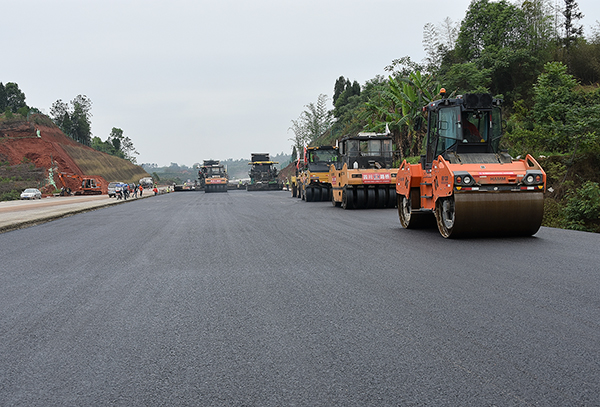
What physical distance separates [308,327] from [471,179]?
634cm

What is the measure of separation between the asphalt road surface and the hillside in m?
61.1

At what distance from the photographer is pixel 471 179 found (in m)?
9.84

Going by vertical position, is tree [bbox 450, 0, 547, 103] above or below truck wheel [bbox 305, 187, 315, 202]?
above

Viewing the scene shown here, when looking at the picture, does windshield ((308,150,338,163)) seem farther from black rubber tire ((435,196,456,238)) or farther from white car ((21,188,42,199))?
white car ((21,188,42,199))

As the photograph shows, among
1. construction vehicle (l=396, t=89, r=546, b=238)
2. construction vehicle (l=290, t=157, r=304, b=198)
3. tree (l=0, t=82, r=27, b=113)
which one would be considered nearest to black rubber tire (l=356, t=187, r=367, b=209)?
construction vehicle (l=396, t=89, r=546, b=238)

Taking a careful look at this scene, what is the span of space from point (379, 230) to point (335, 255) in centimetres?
397

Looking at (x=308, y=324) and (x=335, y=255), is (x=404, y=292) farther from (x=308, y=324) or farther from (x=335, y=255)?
(x=335, y=255)

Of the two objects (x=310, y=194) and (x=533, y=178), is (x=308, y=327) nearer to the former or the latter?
(x=533, y=178)

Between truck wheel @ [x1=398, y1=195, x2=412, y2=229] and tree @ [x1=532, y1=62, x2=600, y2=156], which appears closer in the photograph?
truck wheel @ [x1=398, y1=195, x2=412, y2=229]

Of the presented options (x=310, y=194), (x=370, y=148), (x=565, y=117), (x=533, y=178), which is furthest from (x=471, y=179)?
(x=310, y=194)

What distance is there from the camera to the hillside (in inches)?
2640

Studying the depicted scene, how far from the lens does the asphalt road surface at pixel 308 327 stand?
330cm

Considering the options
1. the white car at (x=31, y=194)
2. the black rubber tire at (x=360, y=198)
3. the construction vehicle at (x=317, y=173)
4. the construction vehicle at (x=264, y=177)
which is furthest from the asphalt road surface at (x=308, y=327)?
the construction vehicle at (x=264, y=177)

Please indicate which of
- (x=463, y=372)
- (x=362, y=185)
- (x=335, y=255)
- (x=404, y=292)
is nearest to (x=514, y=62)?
(x=362, y=185)
